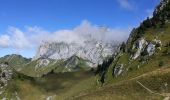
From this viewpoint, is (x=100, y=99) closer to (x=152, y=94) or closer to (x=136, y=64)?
(x=152, y=94)

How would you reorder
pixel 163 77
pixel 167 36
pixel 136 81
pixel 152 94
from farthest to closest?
pixel 167 36 → pixel 136 81 → pixel 163 77 → pixel 152 94

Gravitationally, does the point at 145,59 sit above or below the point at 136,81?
above

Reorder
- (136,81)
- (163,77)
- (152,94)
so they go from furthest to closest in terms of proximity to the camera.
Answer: (136,81) < (163,77) < (152,94)

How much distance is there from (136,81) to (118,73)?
3029 inches

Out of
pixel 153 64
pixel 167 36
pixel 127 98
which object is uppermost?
pixel 167 36

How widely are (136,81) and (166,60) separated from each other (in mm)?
37238

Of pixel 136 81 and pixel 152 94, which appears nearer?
pixel 152 94

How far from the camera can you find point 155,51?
7052 inches

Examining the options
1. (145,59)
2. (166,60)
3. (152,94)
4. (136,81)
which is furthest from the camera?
(145,59)

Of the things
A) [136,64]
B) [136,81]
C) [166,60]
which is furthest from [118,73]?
[136,81]

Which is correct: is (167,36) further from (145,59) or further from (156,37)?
(145,59)

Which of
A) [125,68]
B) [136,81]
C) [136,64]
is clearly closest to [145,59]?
[136,64]

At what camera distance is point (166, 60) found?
151 m

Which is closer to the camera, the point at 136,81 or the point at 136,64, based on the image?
the point at 136,81
